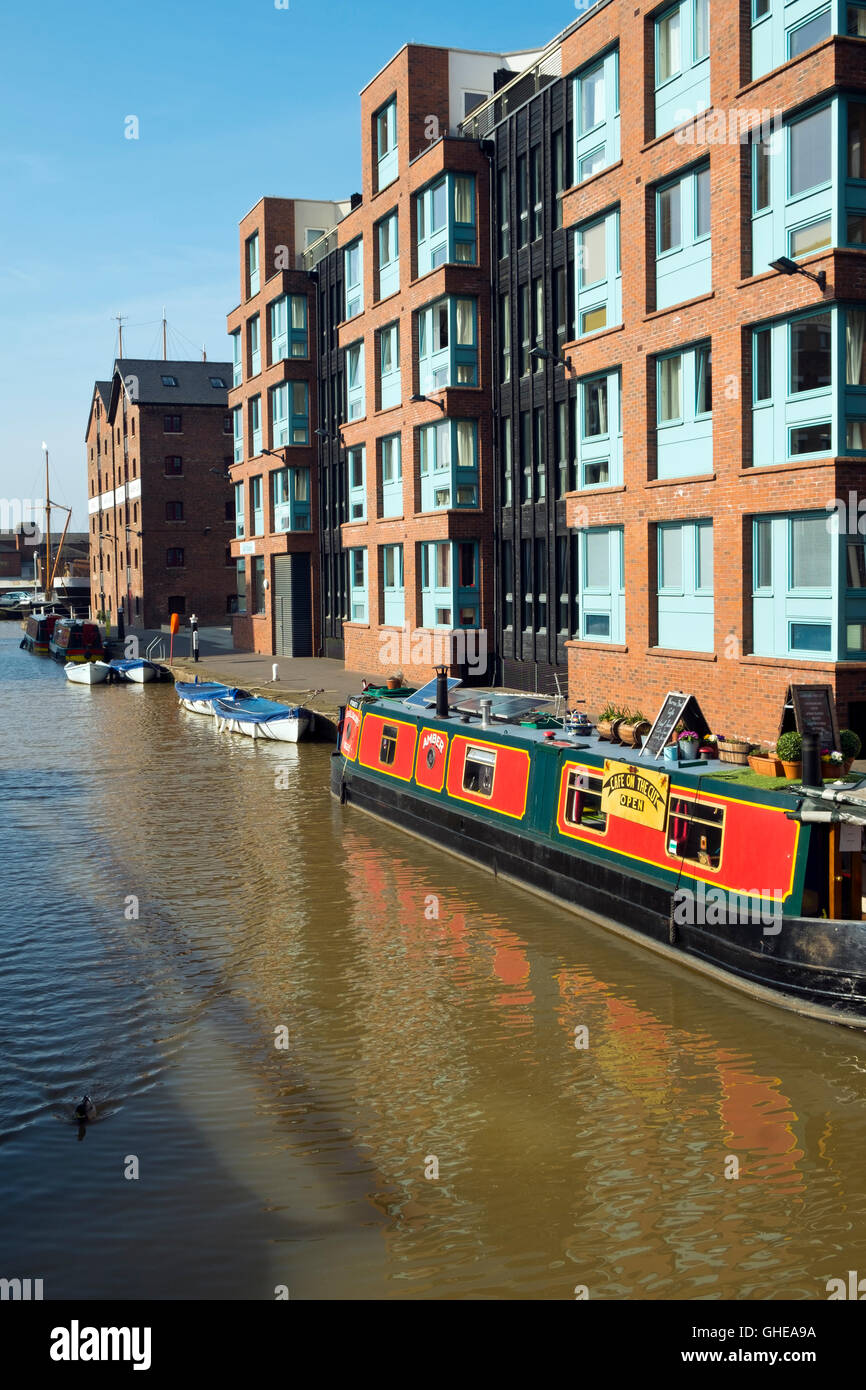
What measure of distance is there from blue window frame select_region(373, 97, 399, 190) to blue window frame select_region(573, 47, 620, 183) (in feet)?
38.3

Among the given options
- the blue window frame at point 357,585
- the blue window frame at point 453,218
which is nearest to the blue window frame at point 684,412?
the blue window frame at point 453,218

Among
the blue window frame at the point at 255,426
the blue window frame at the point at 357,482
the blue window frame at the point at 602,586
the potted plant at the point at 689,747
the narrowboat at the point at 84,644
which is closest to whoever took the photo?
the potted plant at the point at 689,747

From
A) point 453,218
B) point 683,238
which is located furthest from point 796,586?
point 453,218

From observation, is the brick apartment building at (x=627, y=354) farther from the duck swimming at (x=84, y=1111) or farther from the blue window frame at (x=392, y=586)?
the duck swimming at (x=84, y=1111)

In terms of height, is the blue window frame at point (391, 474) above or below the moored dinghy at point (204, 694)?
above

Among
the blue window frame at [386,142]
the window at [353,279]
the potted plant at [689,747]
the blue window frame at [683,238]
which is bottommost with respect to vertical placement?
the potted plant at [689,747]

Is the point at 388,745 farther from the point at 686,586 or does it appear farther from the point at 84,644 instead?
the point at 84,644

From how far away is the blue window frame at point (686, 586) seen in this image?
74.5ft

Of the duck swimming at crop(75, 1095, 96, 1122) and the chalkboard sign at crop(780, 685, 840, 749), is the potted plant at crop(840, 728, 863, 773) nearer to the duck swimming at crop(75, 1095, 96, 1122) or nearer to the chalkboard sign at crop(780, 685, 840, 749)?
the chalkboard sign at crop(780, 685, 840, 749)

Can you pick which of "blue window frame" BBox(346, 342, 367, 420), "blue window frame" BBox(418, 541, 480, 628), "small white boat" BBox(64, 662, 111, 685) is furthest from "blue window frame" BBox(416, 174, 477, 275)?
"small white boat" BBox(64, 662, 111, 685)

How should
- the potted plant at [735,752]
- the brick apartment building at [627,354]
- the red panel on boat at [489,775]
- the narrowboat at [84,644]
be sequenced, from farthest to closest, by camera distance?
the narrowboat at [84,644]
the brick apartment building at [627,354]
the red panel on boat at [489,775]
the potted plant at [735,752]

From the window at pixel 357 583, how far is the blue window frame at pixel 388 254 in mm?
8790

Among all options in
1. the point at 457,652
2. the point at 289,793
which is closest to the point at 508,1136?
the point at 289,793

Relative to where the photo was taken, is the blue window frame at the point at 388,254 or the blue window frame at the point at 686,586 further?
the blue window frame at the point at 388,254
